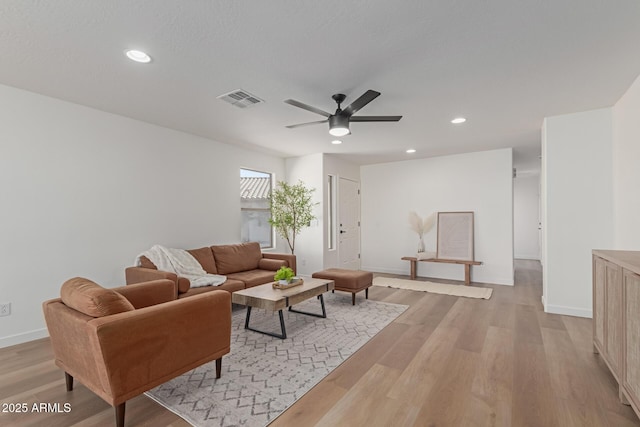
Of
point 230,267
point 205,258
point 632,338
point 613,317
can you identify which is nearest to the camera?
point 632,338

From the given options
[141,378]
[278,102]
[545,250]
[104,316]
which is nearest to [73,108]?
[278,102]

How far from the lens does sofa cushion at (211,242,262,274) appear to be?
15.0 ft

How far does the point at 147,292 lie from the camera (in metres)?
2.72

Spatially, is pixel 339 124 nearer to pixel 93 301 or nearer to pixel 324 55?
pixel 324 55

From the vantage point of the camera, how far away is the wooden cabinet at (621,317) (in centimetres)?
179

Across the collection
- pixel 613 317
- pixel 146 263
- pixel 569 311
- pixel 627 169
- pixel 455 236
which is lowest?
pixel 569 311

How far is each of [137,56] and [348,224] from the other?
5128 millimetres

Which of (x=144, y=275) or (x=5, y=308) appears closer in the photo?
(x=5, y=308)

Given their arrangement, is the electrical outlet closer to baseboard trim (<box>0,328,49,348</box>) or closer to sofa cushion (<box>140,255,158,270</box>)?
baseboard trim (<box>0,328,49,348</box>)

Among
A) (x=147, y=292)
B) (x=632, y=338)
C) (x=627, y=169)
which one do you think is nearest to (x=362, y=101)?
(x=632, y=338)

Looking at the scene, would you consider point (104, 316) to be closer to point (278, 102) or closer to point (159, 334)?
point (159, 334)

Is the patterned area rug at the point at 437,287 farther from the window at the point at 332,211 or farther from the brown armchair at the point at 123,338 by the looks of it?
the brown armchair at the point at 123,338

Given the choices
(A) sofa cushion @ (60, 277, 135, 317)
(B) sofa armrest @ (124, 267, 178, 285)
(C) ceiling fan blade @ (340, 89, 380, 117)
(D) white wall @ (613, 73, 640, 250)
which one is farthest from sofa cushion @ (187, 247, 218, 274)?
(D) white wall @ (613, 73, 640, 250)

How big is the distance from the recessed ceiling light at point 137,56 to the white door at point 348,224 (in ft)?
14.7
